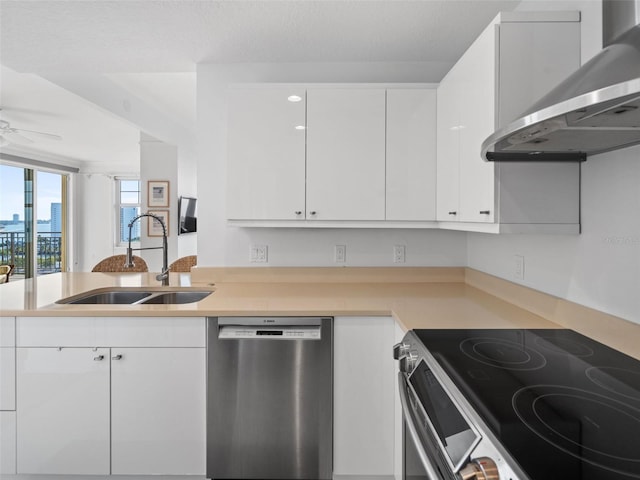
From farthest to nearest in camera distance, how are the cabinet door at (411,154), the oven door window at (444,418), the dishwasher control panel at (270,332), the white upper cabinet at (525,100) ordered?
the cabinet door at (411,154)
the dishwasher control panel at (270,332)
the white upper cabinet at (525,100)
the oven door window at (444,418)

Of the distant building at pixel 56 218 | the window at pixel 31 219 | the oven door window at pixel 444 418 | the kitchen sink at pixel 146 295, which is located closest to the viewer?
the oven door window at pixel 444 418

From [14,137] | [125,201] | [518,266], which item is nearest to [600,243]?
[518,266]

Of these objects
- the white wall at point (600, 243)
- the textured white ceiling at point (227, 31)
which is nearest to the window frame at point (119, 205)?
the textured white ceiling at point (227, 31)

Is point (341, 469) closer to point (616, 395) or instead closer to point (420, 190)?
point (616, 395)

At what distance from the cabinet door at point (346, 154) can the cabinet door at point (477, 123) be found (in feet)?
1.63

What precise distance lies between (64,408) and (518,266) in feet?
7.18

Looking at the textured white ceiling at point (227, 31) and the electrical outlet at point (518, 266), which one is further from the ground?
the textured white ceiling at point (227, 31)

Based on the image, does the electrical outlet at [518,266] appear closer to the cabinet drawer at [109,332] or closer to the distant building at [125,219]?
the cabinet drawer at [109,332]

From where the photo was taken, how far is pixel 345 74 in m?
2.46

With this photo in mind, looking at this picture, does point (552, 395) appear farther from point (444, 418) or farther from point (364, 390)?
point (364, 390)

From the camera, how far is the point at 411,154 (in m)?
2.12

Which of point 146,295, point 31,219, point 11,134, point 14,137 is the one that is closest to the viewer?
point 146,295

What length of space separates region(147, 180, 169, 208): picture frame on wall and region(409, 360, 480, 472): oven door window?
15.1 feet

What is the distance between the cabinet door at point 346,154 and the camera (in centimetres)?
211
